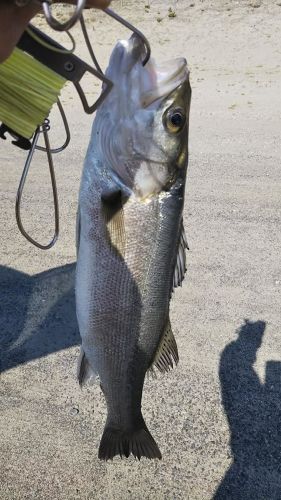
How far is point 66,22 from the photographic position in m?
1.28

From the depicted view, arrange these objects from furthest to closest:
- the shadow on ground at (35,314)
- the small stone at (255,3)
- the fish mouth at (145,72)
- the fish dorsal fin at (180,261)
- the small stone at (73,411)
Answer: the small stone at (255,3) < the shadow on ground at (35,314) < the small stone at (73,411) < the fish dorsal fin at (180,261) < the fish mouth at (145,72)

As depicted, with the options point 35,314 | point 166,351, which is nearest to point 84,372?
point 166,351

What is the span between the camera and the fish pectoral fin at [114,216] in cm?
196

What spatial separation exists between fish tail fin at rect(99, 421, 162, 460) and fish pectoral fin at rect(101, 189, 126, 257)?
910 mm

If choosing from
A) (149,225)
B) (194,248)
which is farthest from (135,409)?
(194,248)

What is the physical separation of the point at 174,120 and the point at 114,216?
0.42 meters

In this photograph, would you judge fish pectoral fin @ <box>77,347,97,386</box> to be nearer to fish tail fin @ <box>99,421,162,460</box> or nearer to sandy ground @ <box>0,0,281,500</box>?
fish tail fin @ <box>99,421,162,460</box>

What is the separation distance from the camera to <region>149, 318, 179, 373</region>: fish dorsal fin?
221cm

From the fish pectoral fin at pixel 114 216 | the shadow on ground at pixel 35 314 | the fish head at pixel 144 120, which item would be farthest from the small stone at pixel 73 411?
the fish head at pixel 144 120

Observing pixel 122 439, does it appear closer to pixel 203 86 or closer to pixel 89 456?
pixel 89 456

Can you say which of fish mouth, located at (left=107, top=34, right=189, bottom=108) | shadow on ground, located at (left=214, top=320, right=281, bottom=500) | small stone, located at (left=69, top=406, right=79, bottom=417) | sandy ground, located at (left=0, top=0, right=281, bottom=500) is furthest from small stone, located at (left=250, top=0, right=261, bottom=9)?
fish mouth, located at (left=107, top=34, right=189, bottom=108)

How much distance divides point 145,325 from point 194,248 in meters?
2.77

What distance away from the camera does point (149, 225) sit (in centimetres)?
198

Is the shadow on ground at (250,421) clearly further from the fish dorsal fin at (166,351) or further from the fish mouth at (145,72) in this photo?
the fish mouth at (145,72)
